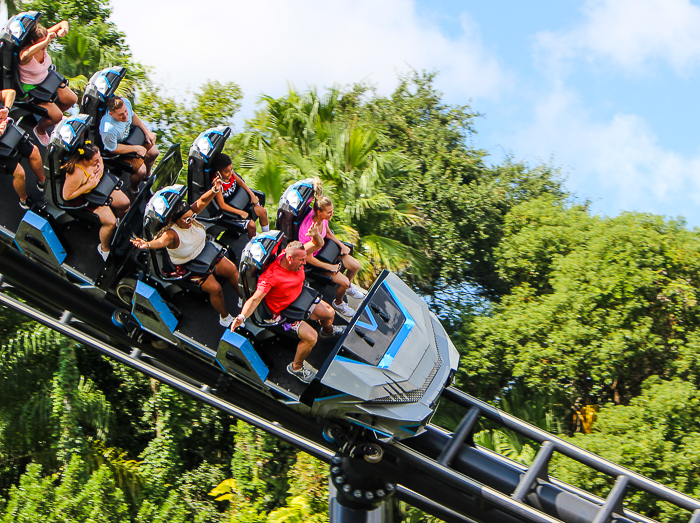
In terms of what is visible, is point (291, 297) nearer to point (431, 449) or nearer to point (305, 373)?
point (305, 373)

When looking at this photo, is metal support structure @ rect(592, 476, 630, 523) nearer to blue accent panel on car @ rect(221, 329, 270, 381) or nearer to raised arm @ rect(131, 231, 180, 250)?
blue accent panel on car @ rect(221, 329, 270, 381)

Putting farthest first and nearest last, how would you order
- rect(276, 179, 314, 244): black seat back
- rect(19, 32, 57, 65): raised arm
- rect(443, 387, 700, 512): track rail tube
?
rect(19, 32, 57, 65): raised arm < rect(276, 179, 314, 244): black seat back < rect(443, 387, 700, 512): track rail tube

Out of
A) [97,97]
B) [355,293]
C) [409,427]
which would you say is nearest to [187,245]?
[355,293]

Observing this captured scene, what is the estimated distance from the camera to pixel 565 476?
780 centimetres

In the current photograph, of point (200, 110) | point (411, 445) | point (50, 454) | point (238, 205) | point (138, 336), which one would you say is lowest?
point (50, 454)

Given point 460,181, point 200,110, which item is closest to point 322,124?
point 200,110

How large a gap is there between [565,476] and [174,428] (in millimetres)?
4967

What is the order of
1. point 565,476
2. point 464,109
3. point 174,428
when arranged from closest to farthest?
point 565,476, point 174,428, point 464,109

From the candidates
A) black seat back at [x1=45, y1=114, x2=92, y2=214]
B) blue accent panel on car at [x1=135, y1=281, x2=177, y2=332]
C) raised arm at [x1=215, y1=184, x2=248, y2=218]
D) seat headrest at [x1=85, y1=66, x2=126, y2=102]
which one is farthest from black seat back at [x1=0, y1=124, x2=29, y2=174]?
raised arm at [x1=215, y1=184, x2=248, y2=218]

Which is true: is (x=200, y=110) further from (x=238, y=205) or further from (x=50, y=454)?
(x=238, y=205)

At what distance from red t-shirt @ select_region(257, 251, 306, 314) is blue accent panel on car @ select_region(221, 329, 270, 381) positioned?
268 millimetres

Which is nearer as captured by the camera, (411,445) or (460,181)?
(411,445)

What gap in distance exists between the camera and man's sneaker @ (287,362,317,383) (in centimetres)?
467

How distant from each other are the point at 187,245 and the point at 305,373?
1.10m
